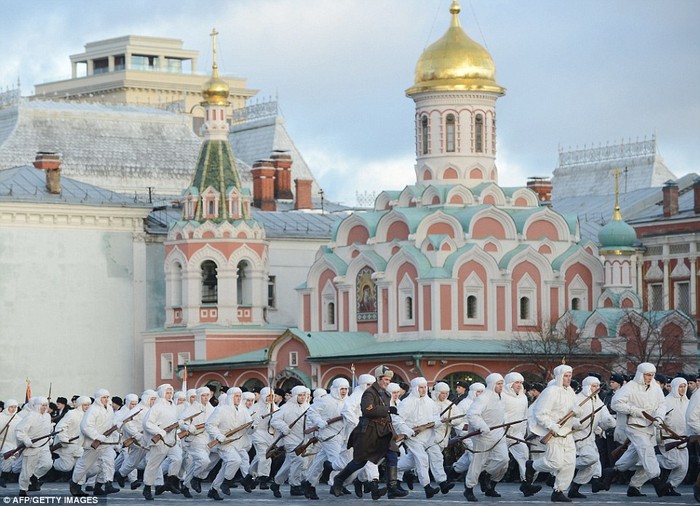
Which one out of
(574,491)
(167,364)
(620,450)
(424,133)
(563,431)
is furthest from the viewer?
(167,364)

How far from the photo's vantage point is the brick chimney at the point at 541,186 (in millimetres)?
78062

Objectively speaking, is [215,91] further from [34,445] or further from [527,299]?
[34,445]

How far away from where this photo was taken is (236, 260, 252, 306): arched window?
65875 millimetres

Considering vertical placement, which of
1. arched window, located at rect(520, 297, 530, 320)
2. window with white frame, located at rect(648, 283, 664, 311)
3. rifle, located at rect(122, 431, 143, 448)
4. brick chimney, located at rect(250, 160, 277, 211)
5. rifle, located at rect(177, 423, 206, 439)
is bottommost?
rifle, located at rect(122, 431, 143, 448)

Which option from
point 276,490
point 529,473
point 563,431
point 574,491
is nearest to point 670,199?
point 276,490

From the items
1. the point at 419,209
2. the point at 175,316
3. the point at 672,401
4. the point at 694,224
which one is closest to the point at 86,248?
the point at 175,316

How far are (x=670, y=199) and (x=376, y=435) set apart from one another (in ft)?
145

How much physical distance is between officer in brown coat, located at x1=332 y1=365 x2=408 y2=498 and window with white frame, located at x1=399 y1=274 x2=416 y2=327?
103ft

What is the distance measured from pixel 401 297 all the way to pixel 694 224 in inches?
510

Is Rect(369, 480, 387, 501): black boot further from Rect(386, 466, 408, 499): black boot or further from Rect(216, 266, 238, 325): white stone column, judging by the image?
Rect(216, 266, 238, 325): white stone column

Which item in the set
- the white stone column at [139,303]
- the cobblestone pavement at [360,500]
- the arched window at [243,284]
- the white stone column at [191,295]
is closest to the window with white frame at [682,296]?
the arched window at [243,284]

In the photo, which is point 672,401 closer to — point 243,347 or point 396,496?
point 396,496
